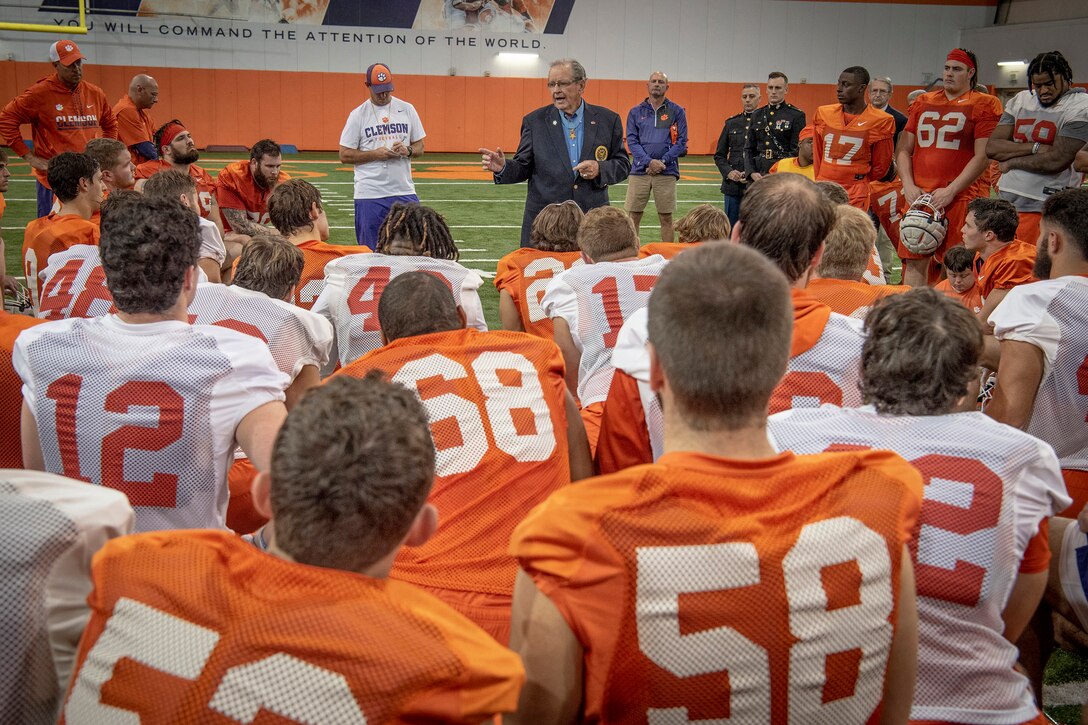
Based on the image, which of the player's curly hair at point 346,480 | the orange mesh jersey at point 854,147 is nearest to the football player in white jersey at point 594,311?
the player's curly hair at point 346,480

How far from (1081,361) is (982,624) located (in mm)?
1730

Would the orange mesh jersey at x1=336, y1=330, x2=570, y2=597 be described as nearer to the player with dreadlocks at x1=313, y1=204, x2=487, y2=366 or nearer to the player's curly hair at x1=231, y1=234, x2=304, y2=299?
the player with dreadlocks at x1=313, y1=204, x2=487, y2=366

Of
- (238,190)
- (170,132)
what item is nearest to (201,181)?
(238,190)

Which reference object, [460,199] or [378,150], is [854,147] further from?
[460,199]

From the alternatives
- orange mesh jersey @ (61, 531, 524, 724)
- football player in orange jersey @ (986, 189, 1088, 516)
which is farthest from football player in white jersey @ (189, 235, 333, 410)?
football player in orange jersey @ (986, 189, 1088, 516)

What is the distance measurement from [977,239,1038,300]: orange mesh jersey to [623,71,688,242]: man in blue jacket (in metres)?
5.52

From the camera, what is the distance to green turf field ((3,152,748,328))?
36.2ft

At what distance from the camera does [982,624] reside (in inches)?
81.7

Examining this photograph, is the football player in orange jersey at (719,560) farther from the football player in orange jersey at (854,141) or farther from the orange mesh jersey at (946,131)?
the football player in orange jersey at (854,141)

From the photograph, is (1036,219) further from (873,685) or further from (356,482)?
(356,482)

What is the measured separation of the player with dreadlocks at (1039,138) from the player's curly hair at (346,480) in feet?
22.2

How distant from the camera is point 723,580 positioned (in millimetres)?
1594

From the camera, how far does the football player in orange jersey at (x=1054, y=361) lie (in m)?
3.31

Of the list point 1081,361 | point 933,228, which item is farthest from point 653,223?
point 1081,361
